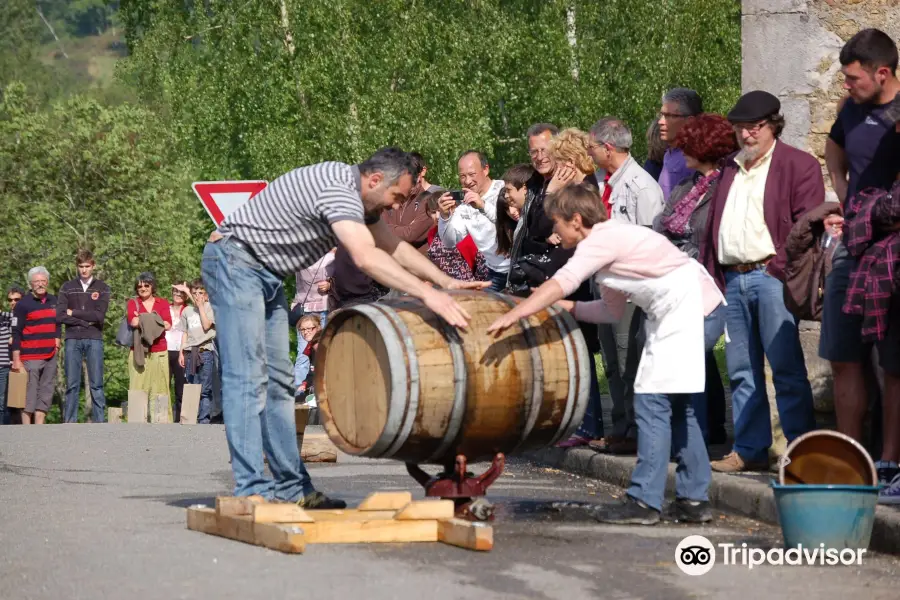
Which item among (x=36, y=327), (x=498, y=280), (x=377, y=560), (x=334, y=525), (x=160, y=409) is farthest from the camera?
(x=36, y=327)

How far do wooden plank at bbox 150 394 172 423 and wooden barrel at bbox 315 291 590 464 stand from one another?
1101 cm

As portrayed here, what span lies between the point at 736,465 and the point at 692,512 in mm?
1297

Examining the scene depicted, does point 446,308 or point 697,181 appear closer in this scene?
point 446,308

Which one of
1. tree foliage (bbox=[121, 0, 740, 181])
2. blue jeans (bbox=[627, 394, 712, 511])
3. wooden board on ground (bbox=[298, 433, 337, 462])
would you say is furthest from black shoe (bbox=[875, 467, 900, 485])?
tree foliage (bbox=[121, 0, 740, 181])

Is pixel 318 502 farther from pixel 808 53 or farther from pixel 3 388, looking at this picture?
pixel 3 388

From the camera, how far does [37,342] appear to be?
2000 centimetres

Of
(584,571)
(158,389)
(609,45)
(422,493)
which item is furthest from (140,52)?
(584,571)

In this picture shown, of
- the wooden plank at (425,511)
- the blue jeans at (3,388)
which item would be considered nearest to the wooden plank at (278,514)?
the wooden plank at (425,511)

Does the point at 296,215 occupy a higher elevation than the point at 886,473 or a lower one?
higher

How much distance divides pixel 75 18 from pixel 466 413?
18193cm

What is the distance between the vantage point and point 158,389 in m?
20.3

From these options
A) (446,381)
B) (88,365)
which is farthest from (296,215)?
(88,365)

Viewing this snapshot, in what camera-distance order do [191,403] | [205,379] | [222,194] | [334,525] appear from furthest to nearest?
[205,379] → [191,403] → [222,194] → [334,525]

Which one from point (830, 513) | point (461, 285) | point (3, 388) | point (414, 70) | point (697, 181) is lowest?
point (830, 513)
